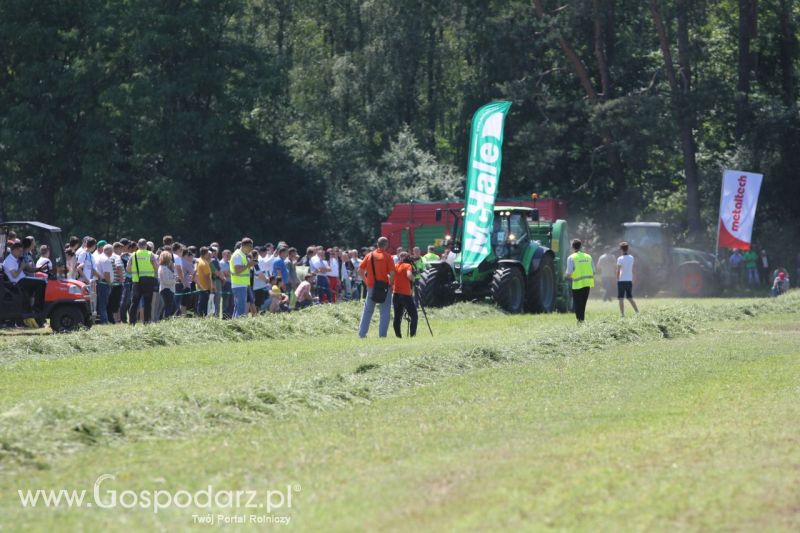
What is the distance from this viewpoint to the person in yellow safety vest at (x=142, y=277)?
2462 centimetres

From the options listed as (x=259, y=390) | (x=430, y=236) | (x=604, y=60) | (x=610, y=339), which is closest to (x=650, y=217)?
(x=604, y=60)

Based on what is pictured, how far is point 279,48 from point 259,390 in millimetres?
58301

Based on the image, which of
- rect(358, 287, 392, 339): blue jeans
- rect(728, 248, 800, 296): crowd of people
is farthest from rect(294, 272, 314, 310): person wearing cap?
rect(728, 248, 800, 296): crowd of people

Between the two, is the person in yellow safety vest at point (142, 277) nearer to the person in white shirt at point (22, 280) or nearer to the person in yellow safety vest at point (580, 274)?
the person in white shirt at point (22, 280)

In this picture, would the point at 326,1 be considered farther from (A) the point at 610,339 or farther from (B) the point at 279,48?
(A) the point at 610,339

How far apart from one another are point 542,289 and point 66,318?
492 inches

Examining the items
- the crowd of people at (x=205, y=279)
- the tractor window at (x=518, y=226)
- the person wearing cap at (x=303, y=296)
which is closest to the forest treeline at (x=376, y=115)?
the tractor window at (x=518, y=226)

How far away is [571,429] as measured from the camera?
37.8 ft

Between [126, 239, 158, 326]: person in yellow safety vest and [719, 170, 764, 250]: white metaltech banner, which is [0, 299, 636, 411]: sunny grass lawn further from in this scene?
[719, 170, 764, 250]: white metaltech banner

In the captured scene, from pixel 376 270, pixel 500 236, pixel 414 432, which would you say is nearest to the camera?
pixel 414 432

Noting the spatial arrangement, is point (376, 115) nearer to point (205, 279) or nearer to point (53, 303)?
point (205, 279)

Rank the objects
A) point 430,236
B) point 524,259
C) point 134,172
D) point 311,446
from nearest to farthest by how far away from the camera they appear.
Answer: point 311,446
point 524,259
point 430,236
point 134,172

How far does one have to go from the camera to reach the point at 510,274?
Result: 29.4 m

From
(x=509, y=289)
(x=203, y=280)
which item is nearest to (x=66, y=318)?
(x=203, y=280)
